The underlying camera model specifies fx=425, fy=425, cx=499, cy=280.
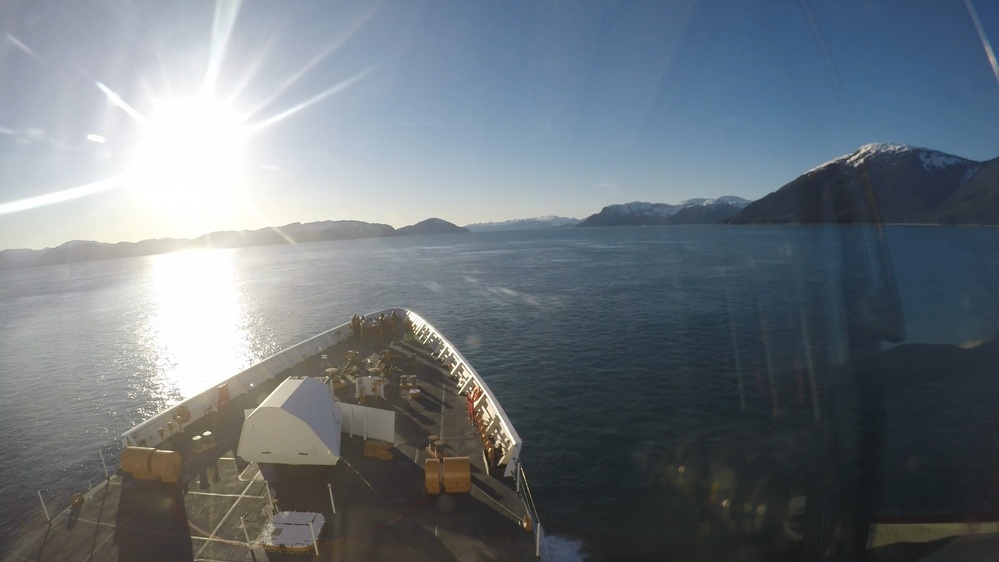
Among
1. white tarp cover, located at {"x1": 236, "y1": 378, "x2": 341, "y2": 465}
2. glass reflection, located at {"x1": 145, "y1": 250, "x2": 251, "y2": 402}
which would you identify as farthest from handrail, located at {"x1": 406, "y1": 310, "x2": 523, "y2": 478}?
glass reflection, located at {"x1": 145, "y1": 250, "x2": 251, "y2": 402}

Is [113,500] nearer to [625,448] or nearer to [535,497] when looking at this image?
[535,497]

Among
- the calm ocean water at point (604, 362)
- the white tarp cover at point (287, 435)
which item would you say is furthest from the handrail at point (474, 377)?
the calm ocean water at point (604, 362)

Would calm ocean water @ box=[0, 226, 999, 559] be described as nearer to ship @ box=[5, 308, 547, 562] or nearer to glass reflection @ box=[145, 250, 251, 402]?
glass reflection @ box=[145, 250, 251, 402]

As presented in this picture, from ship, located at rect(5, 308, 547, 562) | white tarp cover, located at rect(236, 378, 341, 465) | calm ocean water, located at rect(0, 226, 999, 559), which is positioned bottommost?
calm ocean water, located at rect(0, 226, 999, 559)

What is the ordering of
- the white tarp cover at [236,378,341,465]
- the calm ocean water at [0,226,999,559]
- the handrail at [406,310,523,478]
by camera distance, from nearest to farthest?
the white tarp cover at [236,378,341,465]
the handrail at [406,310,523,478]
the calm ocean water at [0,226,999,559]

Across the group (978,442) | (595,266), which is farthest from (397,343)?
(595,266)

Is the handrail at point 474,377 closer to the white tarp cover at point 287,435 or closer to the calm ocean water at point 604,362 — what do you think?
the white tarp cover at point 287,435

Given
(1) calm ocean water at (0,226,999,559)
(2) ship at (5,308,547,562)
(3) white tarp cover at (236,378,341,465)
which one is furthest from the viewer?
(1) calm ocean water at (0,226,999,559)
